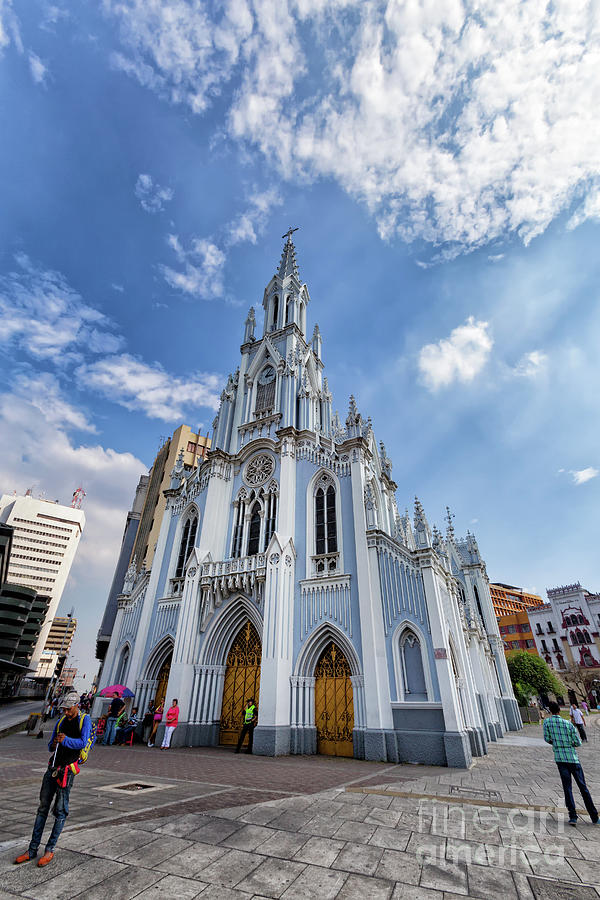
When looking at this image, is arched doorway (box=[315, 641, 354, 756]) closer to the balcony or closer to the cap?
the balcony

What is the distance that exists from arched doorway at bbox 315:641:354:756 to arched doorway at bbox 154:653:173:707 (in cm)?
734

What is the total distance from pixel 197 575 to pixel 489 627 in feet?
73.5

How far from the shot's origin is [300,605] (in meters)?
16.9

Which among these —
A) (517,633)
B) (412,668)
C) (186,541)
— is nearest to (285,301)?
(186,541)

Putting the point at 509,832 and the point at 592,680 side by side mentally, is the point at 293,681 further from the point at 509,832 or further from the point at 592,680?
the point at 592,680

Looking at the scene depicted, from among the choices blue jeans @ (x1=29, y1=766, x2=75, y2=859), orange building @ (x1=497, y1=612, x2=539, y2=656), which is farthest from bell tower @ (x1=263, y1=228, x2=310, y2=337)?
orange building @ (x1=497, y1=612, x2=539, y2=656)

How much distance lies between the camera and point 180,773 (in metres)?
9.84

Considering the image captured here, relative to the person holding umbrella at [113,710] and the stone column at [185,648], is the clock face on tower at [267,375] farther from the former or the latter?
the person holding umbrella at [113,710]

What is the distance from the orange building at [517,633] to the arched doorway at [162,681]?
207 ft

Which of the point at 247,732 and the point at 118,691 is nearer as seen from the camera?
the point at 247,732

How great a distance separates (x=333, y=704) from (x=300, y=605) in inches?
143

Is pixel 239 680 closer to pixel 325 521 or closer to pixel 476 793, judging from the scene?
pixel 325 521

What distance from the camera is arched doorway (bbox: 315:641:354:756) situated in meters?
14.9

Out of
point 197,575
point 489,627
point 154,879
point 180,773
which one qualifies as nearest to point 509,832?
point 154,879
